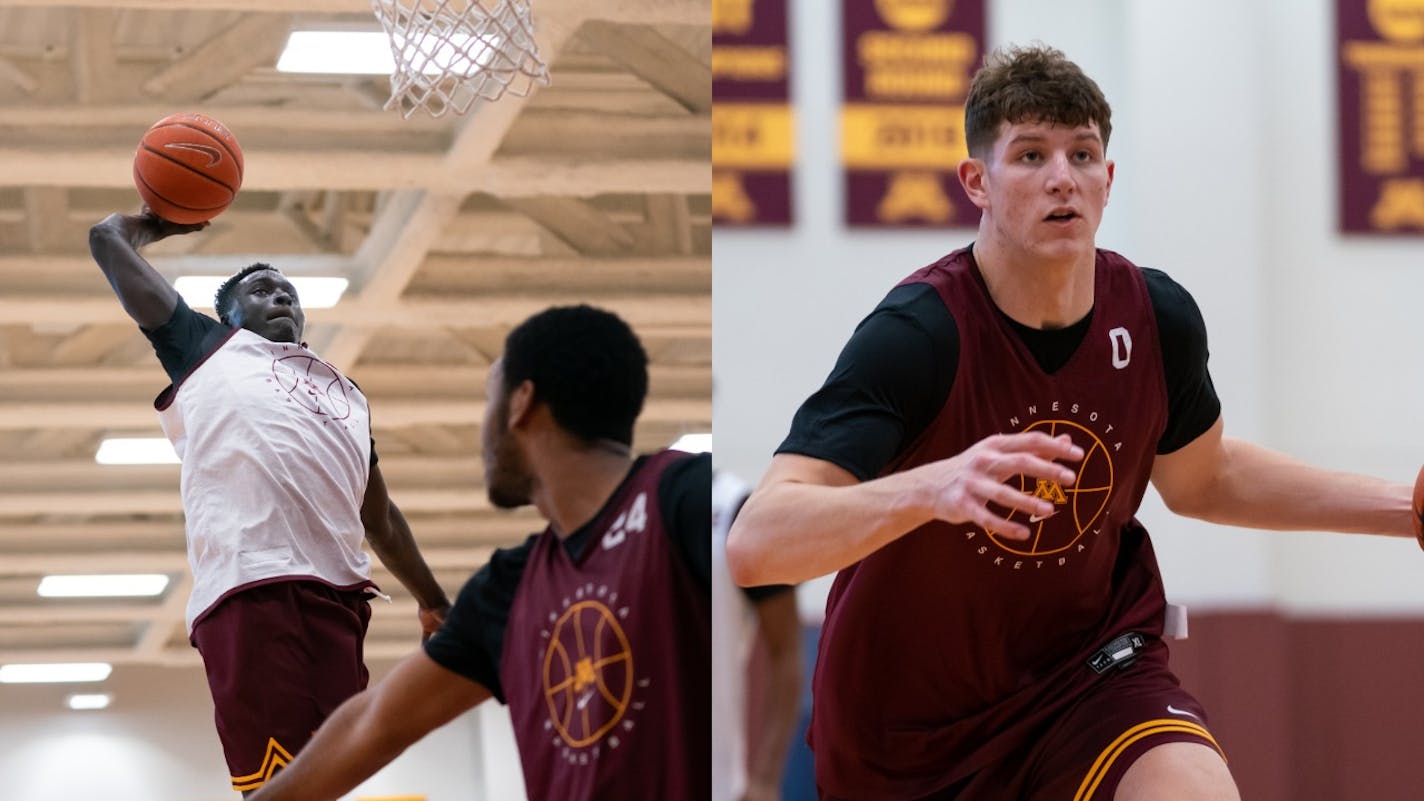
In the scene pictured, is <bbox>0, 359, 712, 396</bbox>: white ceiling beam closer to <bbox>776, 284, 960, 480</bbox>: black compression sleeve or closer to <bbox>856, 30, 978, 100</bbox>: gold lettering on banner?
<bbox>856, 30, 978, 100</bbox>: gold lettering on banner

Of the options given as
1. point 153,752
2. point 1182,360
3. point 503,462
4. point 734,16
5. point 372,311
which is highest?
point 372,311

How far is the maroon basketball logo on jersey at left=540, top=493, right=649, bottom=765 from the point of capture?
288 cm

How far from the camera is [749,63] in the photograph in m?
3.15

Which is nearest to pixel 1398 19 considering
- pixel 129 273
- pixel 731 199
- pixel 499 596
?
pixel 731 199

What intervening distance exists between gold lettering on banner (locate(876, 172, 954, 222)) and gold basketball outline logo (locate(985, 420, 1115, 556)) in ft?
2.04

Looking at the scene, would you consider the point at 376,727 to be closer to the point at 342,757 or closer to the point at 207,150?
the point at 342,757

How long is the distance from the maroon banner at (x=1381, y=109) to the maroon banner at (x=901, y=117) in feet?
2.81

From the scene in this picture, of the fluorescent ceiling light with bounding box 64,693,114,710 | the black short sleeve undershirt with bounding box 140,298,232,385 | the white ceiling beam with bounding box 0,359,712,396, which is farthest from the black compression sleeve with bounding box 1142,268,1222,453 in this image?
the fluorescent ceiling light with bounding box 64,693,114,710

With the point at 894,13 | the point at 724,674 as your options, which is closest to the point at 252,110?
the point at 894,13

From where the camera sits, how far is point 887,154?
10.5 ft

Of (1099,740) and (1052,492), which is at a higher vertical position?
(1052,492)

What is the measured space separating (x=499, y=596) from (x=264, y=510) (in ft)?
2.62

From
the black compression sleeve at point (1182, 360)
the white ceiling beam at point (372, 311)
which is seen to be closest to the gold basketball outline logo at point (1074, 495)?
the black compression sleeve at point (1182, 360)

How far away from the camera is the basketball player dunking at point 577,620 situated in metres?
2.82
